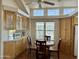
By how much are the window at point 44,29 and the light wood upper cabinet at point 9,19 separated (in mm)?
3784

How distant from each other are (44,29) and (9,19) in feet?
14.2

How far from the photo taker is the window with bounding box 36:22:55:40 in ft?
32.4

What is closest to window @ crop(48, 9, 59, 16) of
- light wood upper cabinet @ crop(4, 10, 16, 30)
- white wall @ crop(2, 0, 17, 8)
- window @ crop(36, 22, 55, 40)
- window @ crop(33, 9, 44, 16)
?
window @ crop(33, 9, 44, 16)

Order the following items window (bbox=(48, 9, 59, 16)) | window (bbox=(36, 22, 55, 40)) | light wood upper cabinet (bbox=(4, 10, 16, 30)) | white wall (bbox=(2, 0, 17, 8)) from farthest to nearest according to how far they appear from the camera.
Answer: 1. window (bbox=(36, 22, 55, 40))
2. window (bbox=(48, 9, 59, 16))
3. white wall (bbox=(2, 0, 17, 8))
4. light wood upper cabinet (bbox=(4, 10, 16, 30))

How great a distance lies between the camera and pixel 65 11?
942cm

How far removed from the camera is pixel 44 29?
1007 cm

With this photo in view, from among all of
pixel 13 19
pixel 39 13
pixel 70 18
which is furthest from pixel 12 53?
pixel 39 13

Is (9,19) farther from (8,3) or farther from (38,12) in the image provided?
(38,12)

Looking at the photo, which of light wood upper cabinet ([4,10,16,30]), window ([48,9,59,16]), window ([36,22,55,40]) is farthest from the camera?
window ([36,22,55,40])

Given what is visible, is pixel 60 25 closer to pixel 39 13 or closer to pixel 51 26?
pixel 51 26

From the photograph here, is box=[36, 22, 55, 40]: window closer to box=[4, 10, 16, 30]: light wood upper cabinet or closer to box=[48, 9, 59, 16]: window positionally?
box=[48, 9, 59, 16]: window

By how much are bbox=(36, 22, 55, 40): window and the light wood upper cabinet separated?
149 inches

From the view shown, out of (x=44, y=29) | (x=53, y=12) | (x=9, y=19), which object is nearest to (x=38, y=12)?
(x=53, y=12)

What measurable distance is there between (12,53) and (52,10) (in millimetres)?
4756
